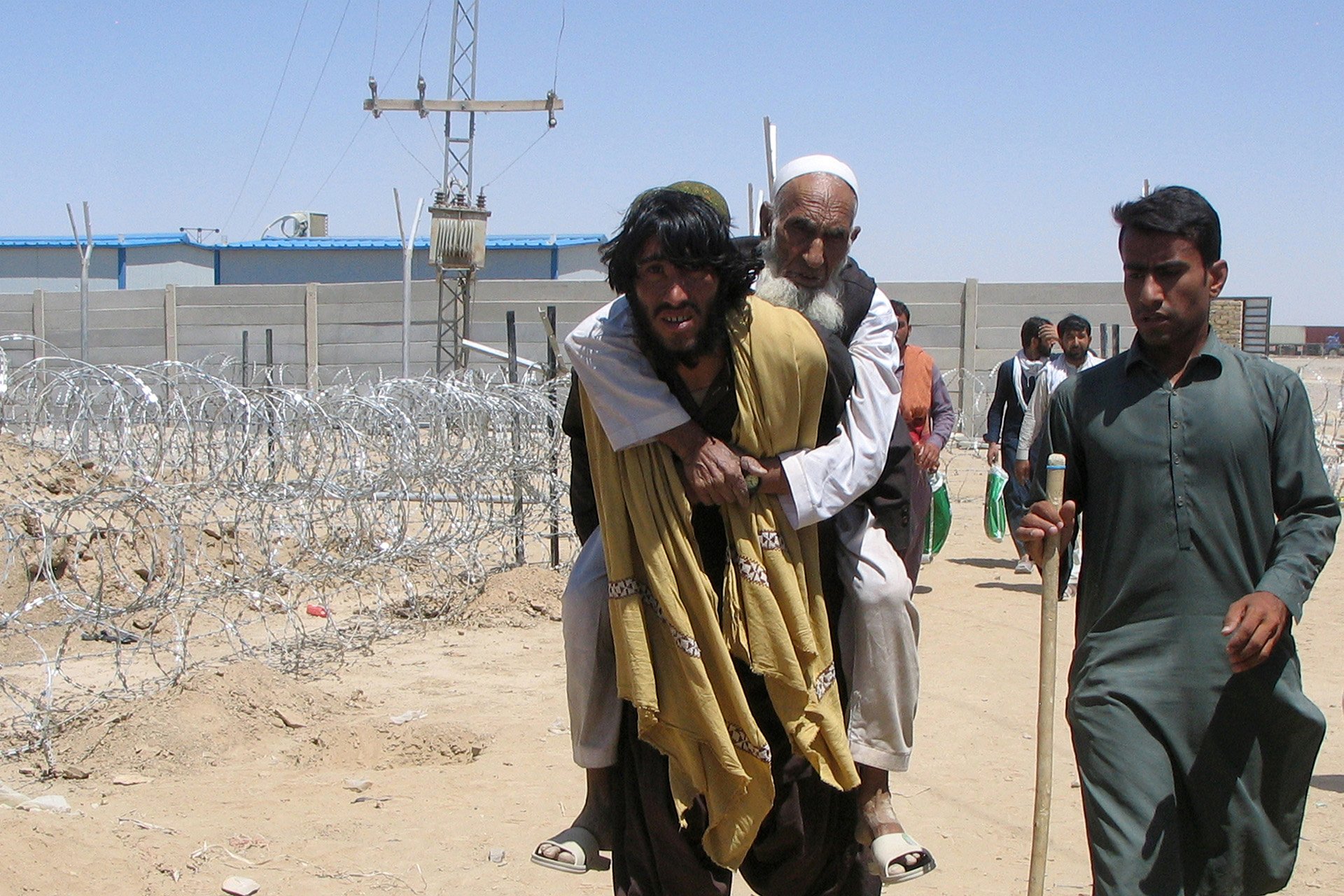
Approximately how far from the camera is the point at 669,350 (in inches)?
107

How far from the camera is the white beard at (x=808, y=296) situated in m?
2.92

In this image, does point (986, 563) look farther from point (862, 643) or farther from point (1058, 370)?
point (862, 643)

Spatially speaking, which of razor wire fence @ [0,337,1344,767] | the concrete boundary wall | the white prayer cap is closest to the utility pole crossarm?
the concrete boundary wall

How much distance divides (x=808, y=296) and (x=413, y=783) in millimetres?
3165

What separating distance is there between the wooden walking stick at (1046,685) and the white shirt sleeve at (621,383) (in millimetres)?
845

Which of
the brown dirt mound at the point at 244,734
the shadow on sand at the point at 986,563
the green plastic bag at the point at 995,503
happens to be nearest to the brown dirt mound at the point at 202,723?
the brown dirt mound at the point at 244,734

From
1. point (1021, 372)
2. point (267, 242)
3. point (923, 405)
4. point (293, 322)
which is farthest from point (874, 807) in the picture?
point (267, 242)

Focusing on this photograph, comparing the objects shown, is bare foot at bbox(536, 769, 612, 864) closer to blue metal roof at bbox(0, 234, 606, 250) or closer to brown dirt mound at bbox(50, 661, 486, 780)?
brown dirt mound at bbox(50, 661, 486, 780)

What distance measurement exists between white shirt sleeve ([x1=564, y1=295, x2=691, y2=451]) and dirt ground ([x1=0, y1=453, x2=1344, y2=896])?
2.15m

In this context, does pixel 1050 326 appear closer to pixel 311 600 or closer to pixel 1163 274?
pixel 311 600

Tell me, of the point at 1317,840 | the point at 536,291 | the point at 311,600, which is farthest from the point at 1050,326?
the point at 536,291

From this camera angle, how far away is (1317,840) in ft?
14.8

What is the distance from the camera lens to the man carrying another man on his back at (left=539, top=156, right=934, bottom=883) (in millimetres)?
2701

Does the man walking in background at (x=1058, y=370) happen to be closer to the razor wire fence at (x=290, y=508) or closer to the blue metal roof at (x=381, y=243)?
the razor wire fence at (x=290, y=508)
